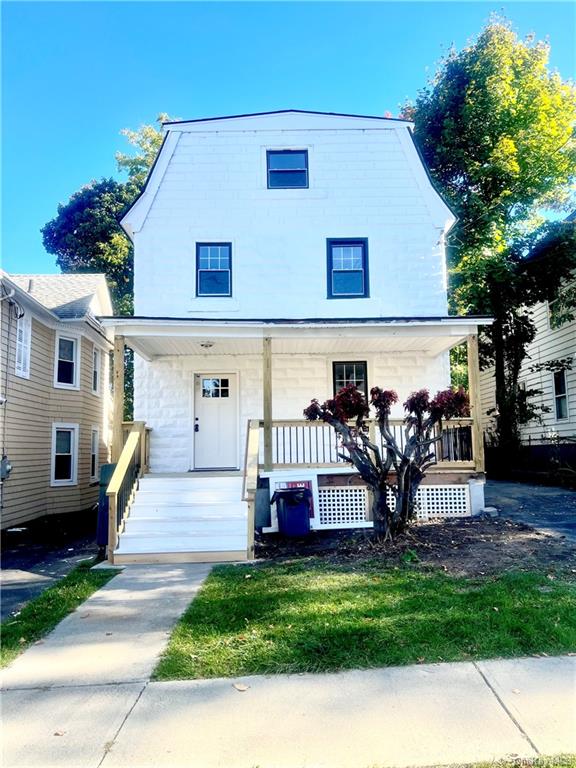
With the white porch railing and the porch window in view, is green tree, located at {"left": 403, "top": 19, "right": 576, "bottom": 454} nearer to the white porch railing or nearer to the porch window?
the porch window

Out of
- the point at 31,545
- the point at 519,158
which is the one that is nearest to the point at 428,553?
the point at 31,545

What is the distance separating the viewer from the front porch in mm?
9555

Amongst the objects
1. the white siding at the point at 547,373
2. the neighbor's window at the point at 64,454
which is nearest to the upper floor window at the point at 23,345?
the neighbor's window at the point at 64,454

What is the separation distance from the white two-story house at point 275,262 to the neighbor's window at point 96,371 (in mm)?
5684

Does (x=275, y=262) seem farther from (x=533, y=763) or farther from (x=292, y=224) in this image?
(x=533, y=763)

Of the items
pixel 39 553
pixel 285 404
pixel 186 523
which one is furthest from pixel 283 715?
pixel 285 404

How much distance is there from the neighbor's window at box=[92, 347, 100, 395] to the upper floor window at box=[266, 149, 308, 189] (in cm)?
836

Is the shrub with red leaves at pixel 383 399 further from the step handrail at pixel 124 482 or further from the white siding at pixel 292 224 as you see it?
the white siding at pixel 292 224

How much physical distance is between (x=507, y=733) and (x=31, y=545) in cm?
948

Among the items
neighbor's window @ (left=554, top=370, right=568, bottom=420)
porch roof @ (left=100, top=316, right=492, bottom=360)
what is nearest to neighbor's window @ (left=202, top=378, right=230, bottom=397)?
porch roof @ (left=100, top=316, right=492, bottom=360)

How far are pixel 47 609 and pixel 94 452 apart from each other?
38.8 feet

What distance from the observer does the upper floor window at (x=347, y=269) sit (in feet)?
39.1

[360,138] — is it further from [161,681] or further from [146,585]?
[161,681]

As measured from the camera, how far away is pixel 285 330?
10.1 meters
